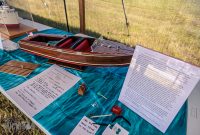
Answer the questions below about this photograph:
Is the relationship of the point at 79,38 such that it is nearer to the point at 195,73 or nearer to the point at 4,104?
the point at 4,104

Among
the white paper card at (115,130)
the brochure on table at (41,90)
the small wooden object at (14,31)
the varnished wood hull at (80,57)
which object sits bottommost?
the brochure on table at (41,90)

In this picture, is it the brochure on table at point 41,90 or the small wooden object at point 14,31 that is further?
the small wooden object at point 14,31

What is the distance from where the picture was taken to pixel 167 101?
34.9 inches

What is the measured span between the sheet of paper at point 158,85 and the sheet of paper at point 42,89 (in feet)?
1.80

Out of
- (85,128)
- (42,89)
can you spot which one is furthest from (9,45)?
(85,128)

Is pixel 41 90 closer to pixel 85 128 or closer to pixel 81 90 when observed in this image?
pixel 81 90

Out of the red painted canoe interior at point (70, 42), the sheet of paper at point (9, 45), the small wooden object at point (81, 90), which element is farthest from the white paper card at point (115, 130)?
the sheet of paper at point (9, 45)

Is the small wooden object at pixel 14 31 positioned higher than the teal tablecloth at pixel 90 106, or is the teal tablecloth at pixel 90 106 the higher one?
the small wooden object at pixel 14 31

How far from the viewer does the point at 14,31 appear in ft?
7.20

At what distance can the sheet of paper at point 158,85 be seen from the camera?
2.60 feet

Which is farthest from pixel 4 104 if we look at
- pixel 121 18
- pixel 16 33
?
pixel 121 18

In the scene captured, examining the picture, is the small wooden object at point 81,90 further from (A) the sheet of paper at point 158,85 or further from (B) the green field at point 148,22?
(B) the green field at point 148,22

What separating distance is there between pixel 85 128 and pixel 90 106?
0.64 ft

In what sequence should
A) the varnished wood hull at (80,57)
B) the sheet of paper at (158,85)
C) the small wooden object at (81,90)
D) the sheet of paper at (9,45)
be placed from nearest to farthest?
the sheet of paper at (158,85) < the small wooden object at (81,90) < the varnished wood hull at (80,57) < the sheet of paper at (9,45)
